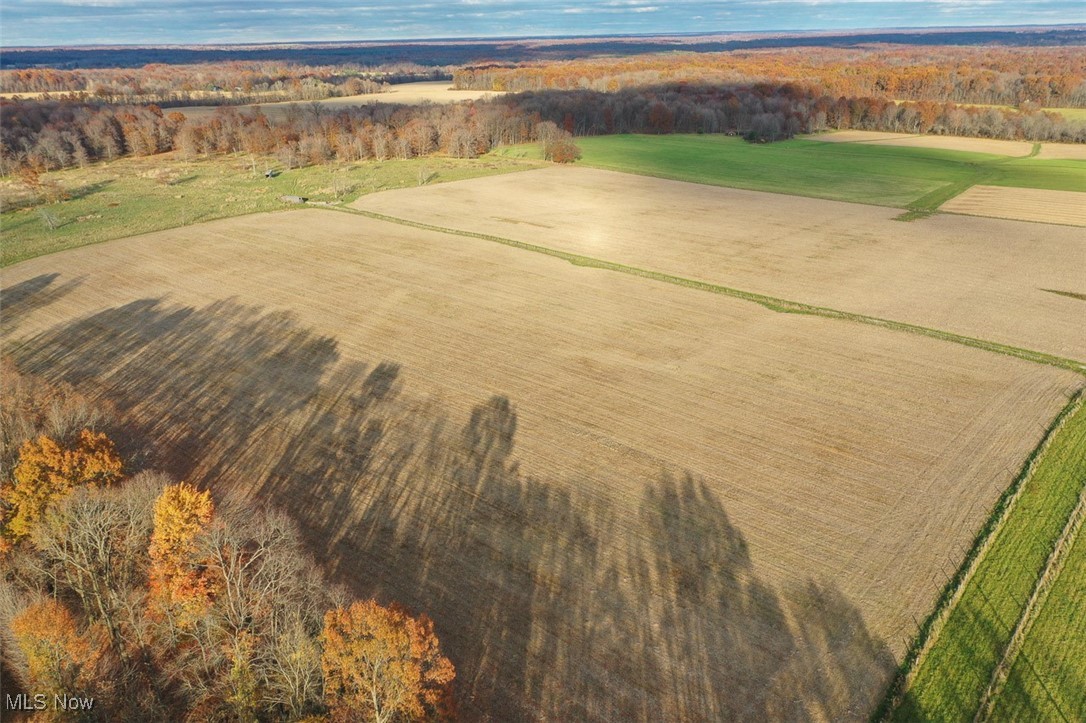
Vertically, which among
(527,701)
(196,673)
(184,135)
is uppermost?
(184,135)

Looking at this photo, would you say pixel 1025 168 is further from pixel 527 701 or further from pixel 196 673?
pixel 196 673

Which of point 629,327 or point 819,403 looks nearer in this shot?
point 819,403

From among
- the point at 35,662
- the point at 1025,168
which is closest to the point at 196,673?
the point at 35,662

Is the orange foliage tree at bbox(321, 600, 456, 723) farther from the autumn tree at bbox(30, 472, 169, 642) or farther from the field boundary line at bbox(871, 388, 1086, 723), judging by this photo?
the field boundary line at bbox(871, 388, 1086, 723)

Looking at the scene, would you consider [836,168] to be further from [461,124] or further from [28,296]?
[28,296]

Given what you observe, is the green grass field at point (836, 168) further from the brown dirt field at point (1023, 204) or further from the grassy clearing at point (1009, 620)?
the grassy clearing at point (1009, 620)

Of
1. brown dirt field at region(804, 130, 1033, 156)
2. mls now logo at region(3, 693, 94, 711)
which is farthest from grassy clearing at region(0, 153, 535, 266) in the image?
brown dirt field at region(804, 130, 1033, 156)

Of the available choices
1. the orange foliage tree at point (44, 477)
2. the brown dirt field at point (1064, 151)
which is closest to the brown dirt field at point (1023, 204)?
the brown dirt field at point (1064, 151)
